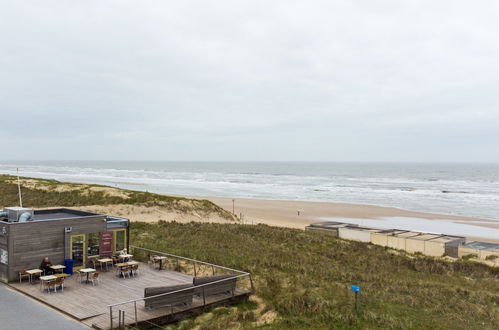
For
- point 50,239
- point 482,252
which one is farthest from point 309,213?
point 50,239

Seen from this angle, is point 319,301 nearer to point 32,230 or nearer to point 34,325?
point 34,325

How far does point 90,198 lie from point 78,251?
2746cm

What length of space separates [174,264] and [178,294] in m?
5.61

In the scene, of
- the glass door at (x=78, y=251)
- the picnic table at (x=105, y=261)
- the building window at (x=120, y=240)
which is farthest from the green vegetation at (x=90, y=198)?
the glass door at (x=78, y=251)

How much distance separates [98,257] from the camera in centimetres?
1650

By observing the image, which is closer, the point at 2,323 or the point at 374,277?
Answer: the point at 2,323

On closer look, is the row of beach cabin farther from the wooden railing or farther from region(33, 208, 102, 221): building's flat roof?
region(33, 208, 102, 221): building's flat roof

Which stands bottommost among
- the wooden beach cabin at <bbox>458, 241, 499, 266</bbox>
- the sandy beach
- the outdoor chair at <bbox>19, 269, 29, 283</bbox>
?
the sandy beach

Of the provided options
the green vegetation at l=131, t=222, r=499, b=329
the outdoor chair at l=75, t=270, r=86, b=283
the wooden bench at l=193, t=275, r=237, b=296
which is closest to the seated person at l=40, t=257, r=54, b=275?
the outdoor chair at l=75, t=270, r=86, b=283

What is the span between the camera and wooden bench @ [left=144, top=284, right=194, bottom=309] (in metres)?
11.6

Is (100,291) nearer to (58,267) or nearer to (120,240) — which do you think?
(58,267)

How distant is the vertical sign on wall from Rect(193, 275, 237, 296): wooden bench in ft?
17.5

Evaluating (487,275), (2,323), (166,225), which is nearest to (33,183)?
(166,225)

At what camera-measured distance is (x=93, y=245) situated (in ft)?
54.1
